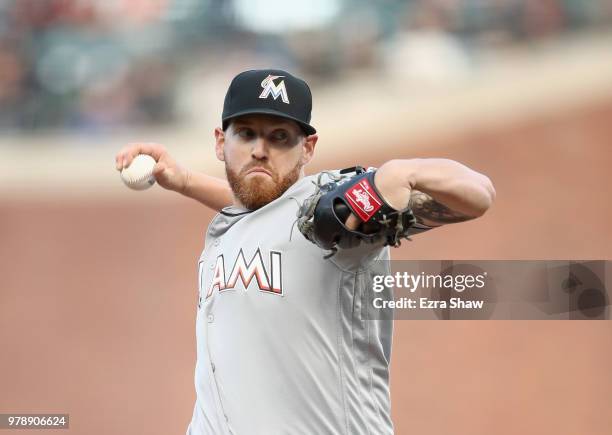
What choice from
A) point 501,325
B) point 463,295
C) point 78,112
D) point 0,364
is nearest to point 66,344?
point 0,364

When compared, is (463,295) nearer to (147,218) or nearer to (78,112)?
(147,218)

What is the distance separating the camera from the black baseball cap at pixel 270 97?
2.72 meters

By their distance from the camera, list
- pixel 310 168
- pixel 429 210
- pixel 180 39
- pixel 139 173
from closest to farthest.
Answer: pixel 429 210 < pixel 139 173 < pixel 310 168 < pixel 180 39

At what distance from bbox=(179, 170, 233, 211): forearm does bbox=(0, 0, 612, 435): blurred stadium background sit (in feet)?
13.3

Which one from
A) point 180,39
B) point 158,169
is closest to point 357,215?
point 158,169

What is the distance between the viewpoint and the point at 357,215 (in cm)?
219

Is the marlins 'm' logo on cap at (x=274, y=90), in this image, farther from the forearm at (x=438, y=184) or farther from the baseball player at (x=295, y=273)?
Result: the forearm at (x=438, y=184)

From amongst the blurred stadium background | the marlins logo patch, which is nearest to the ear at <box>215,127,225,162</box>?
the marlins logo patch

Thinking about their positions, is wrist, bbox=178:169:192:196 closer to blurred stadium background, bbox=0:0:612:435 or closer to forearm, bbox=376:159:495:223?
forearm, bbox=376:159:495:223

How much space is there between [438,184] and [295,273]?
0.59 m

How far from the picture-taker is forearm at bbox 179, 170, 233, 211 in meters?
3.51

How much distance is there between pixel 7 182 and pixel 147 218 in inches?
52.1

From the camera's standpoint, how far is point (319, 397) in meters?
2.53

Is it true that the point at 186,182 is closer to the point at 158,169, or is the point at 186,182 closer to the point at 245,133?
the point at 158,169
